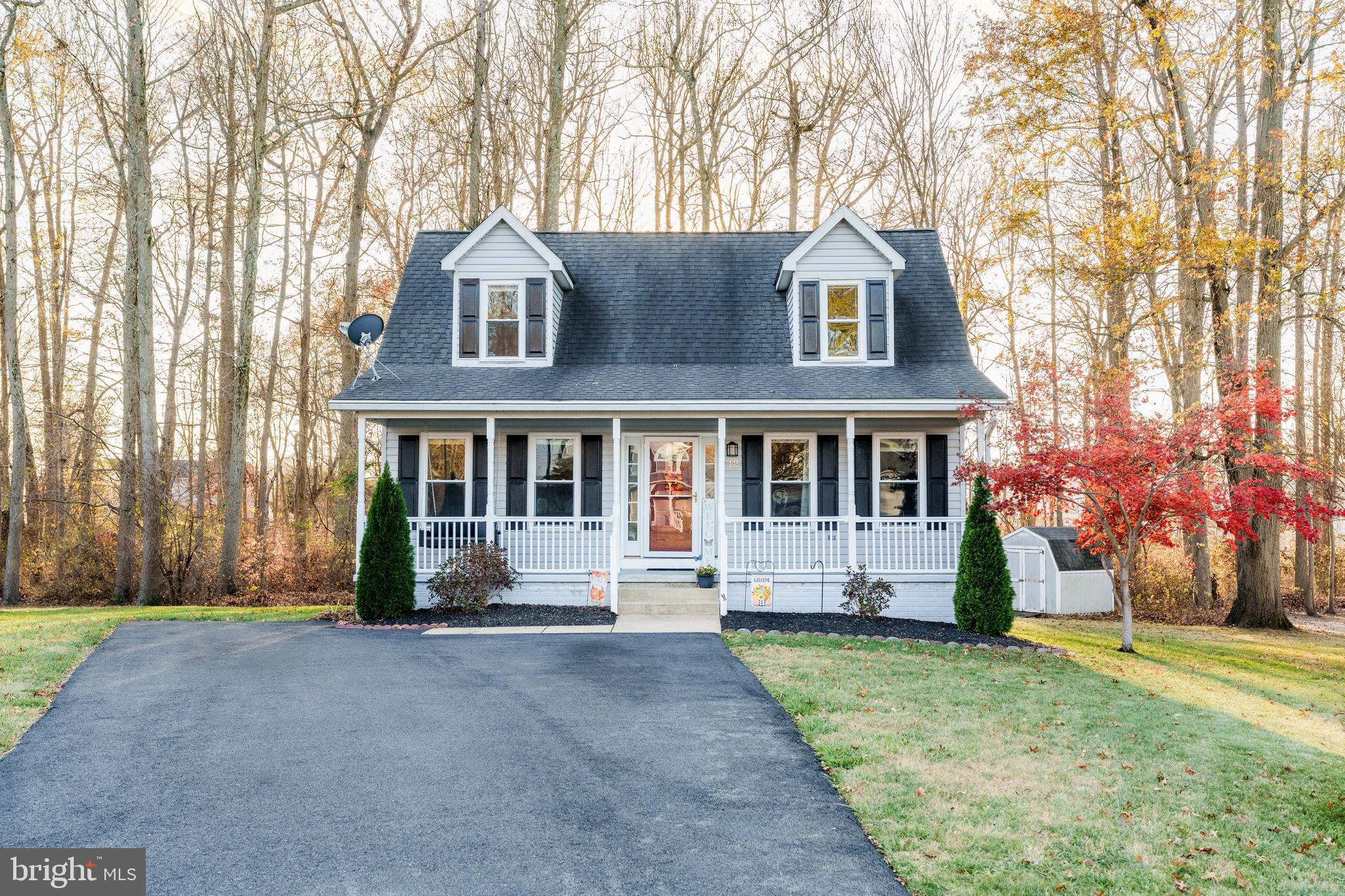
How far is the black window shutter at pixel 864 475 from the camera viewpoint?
14.5 metres

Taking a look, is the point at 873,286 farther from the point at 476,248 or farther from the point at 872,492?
the point at 476,248

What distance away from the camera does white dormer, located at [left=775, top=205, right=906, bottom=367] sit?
15.0 metres

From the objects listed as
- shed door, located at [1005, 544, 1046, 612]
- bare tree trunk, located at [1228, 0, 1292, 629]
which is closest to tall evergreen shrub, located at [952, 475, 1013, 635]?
bare tree trunk, located at [1228, 0, 1292, 629]

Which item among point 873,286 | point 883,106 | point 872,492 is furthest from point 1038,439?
point 883,106

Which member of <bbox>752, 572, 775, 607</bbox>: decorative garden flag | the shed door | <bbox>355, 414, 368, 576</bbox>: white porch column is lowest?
the shed door

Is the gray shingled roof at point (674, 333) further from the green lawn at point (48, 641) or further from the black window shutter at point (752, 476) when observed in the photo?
the green lawn at point (48, 641)

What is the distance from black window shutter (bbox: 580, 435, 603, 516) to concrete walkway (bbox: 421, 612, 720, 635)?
2483mm

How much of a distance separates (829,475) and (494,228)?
6.95 m

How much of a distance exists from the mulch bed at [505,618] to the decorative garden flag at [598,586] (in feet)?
0.55

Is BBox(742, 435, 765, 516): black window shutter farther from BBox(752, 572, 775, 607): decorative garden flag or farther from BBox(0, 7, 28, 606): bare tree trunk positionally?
BBox(0, 7, 28, 606): bare tree trunk

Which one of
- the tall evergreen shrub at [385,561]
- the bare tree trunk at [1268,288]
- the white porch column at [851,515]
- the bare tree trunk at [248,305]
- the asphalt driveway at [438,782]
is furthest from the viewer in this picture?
the bare tree trunk at [248,305]

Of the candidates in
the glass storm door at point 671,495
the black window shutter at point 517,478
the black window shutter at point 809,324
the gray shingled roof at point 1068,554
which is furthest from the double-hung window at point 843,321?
the gray shingled roof at point 1068,554

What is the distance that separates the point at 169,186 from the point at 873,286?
695 inches

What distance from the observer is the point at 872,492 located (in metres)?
14.5
